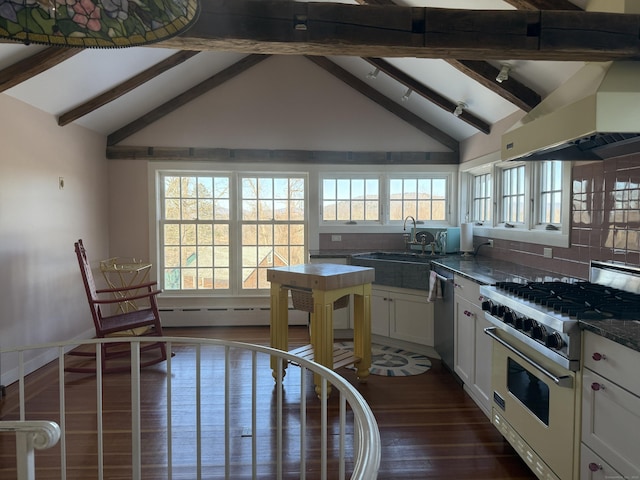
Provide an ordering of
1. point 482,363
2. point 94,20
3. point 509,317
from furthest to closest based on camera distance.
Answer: point 482,363
point 509,317
point 94,20

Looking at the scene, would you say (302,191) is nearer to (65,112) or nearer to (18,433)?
(65,112)

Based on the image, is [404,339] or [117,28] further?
[404,339]

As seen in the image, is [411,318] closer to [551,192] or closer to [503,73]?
[551,192]

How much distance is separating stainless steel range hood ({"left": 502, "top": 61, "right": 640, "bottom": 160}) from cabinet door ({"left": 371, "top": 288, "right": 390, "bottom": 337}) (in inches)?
76.5

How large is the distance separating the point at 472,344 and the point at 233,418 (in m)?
1.70

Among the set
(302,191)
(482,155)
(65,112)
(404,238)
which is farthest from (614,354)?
(65,112)

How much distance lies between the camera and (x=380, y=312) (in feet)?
13.7

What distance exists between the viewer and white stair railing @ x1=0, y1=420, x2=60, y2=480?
110 cm

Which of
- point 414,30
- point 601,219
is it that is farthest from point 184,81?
point 601,219

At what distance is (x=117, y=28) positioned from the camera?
1122mm

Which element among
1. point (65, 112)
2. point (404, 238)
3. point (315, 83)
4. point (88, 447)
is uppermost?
point (315, 83)

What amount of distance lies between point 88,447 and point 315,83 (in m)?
4.09

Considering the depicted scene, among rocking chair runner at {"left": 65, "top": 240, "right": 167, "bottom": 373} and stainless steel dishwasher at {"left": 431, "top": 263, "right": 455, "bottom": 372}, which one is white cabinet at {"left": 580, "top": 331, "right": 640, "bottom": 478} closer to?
stainless steel dishwasher at {"left": 431, "top": 263, "right": 455, "bottom": 372}

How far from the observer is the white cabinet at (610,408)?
144 cm
